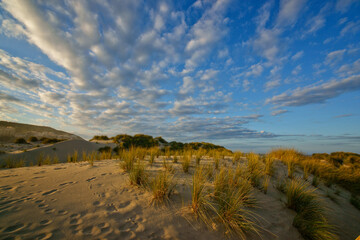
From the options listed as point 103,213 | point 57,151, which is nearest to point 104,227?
point 103,213

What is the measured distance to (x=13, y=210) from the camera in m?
2.50

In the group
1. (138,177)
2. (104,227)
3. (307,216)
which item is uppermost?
(138,177)

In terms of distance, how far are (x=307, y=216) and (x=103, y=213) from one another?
467 cm

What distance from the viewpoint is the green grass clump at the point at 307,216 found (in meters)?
2.95

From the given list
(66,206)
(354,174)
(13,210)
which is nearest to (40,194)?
(13,210)

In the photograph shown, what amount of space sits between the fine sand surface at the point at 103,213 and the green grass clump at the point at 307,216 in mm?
173

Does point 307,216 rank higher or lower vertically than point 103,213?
lower

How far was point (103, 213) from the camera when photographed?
2.61 meters

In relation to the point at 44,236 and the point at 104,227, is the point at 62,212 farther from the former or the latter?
the point at 104,227

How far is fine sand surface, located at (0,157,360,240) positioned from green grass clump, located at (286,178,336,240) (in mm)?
173

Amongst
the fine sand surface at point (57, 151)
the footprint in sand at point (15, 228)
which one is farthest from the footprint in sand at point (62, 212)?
the fine sand surface at point (57, 151)

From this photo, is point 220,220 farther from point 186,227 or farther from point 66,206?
point 66,206

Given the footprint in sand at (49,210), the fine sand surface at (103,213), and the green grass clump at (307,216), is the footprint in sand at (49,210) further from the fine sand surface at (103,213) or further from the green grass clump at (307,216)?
the green grass clump at (307,216)

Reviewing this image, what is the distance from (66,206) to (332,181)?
11044 mm
